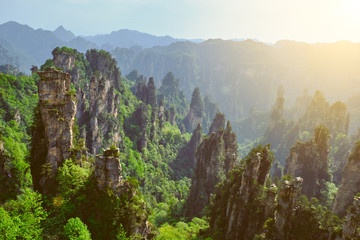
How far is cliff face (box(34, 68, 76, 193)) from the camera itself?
24.7m

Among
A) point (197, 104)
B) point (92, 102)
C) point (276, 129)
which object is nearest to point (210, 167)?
point (92, 102)

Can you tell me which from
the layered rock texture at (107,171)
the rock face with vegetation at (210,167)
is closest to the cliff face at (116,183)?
the layered rock texture at (107,171)

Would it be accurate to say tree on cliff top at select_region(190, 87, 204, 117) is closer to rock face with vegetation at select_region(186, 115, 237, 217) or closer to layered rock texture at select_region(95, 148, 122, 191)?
rock face with vegetation at select_region(186, 115, 237, 217)

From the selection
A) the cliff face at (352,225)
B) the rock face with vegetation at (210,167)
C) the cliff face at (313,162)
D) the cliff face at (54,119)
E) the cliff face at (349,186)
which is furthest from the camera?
the rock face with vegetation at (210,167)

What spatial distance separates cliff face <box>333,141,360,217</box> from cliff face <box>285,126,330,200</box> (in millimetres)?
17109

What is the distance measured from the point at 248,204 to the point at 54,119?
28251mm

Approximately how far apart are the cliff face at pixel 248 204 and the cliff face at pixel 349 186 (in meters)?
17.8

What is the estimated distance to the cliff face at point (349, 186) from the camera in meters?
39.9

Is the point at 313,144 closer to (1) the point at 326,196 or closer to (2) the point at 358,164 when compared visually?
(1) the point at 326,196

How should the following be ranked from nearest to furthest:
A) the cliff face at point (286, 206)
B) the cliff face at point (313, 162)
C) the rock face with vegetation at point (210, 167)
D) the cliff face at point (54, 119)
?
1. the cliff face at point (54, 119)
2. the cliff face at point (286, 206)
3. the cliff face at point (313, 162)
4. the rock face with vegetation at point (210, 167)

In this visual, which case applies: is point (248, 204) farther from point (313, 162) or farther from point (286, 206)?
point (313, 162)

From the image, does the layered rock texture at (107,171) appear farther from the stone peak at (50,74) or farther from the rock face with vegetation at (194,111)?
the rock face with vegetation at (194,111)

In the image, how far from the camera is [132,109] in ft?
355

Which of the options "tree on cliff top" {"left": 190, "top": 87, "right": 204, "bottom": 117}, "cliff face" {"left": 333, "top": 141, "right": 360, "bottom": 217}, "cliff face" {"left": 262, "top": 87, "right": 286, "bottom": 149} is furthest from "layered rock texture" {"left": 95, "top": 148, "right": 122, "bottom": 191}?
"tree on cliff top" {"left": 190, "top": 87, "right": 204, "bottom": 117}
